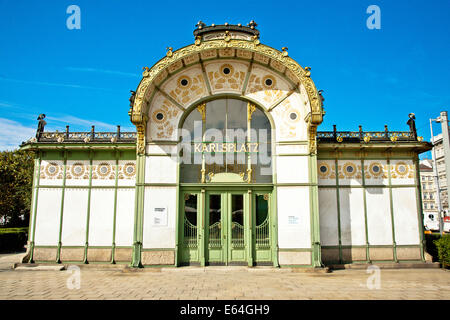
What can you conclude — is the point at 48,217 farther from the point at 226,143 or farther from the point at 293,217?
the point at 293,217

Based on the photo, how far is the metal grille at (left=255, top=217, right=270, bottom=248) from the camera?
39.7 feet

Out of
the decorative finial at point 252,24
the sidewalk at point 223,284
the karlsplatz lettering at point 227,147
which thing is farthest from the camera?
the decorative finial at point 252,24

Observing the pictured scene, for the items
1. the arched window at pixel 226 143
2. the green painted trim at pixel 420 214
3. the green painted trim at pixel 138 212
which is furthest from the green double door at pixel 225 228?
the green painted trim at pixel 420 214

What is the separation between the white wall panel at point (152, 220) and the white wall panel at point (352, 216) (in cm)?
654

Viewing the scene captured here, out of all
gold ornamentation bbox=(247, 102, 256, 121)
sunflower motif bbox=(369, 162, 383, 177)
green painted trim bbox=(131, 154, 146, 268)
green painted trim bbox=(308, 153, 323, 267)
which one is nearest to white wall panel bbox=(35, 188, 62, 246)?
green painted trim bbox=(131, 154, 146, 268)

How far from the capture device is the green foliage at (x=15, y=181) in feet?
91.1

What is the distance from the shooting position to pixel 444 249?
480 inches

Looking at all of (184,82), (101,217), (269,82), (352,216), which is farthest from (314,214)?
(101,217)

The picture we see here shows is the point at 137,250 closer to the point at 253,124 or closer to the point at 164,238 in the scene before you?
the point at 164,238

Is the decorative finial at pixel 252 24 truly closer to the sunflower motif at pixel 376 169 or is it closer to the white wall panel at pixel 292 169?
the white wall panel at pixel 292 169

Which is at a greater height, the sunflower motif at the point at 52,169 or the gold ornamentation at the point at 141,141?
the gold ornamentation at the point at 141,141

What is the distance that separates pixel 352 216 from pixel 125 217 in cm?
889
